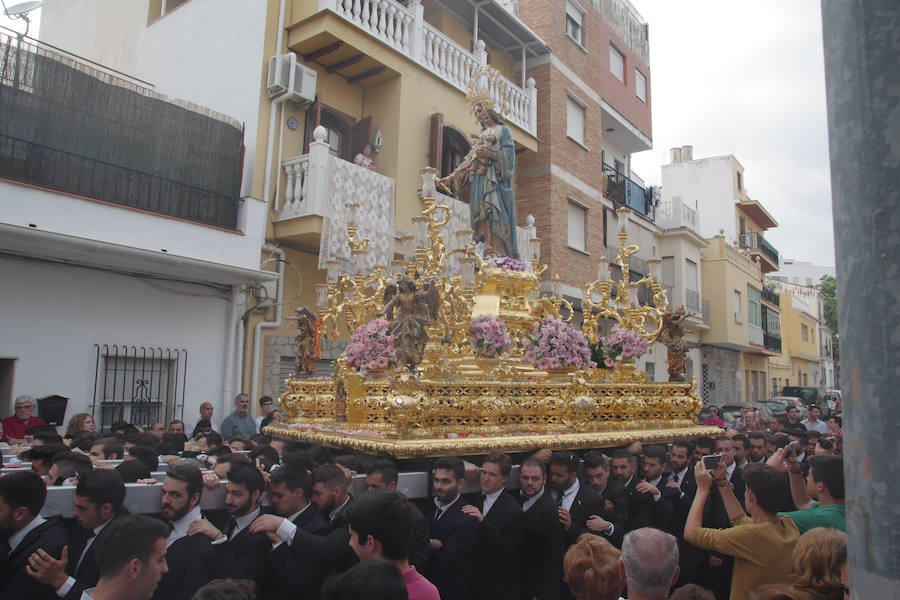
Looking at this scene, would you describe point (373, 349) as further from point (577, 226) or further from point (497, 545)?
point (577, 226)

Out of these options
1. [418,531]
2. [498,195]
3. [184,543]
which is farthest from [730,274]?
[184,543]

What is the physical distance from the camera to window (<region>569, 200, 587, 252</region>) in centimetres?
1705

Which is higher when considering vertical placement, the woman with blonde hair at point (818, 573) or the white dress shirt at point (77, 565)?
the woman with blonde hair at point (818, 573)

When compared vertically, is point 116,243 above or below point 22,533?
above

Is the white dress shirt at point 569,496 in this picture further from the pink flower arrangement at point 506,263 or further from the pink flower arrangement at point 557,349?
the pink flower arrangement at point 506,263

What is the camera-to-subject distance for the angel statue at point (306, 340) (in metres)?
7.28

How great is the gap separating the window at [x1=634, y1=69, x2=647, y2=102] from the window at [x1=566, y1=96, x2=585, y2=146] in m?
4.58

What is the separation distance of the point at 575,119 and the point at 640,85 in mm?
5609

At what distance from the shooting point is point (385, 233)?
11625mm

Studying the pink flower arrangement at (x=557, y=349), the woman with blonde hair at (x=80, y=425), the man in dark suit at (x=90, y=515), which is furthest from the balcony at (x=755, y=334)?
the man in dark suit at (x=90, y=515)

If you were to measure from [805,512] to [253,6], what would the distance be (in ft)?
36.3

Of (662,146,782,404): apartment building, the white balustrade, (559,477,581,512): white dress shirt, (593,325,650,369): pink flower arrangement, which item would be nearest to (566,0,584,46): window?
the white balustrade

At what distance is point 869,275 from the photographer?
119cm

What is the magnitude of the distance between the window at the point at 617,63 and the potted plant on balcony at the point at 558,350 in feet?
49.1
